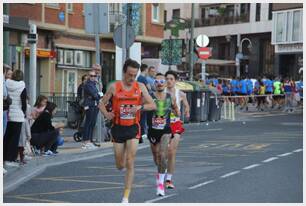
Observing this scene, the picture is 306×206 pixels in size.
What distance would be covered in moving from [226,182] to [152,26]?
28652mm

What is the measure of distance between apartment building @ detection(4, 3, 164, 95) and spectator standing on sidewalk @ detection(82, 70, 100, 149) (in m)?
11.8

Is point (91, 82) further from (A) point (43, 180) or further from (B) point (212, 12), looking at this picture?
(B) point (212, 12)

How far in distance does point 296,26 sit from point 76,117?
1658 inches

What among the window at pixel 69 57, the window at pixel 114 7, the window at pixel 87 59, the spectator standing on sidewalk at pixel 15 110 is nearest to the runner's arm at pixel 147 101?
the spectator standing on sidewalk at pixel 15 110

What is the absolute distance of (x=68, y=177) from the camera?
11016 mm

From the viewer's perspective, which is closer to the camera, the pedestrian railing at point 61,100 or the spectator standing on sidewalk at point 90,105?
the spectator standing on sidewalk at point 90,105

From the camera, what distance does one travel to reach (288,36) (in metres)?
58.8

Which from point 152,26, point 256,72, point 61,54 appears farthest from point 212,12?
point 61,54

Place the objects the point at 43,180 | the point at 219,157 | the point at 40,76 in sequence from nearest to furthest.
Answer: the point at 43,180 < the point at 219,157 < the point at 40,76

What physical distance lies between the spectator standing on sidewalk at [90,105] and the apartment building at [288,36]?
4389 cm

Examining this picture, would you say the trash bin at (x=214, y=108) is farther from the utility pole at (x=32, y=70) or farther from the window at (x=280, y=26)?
the window at (x=280, y=26)

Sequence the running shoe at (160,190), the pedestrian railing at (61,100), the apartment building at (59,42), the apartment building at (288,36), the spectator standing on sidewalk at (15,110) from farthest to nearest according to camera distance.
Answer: the apartment building at (288,36) < the apartment building at (59,42) < the pedestrian railing at (61,100) < the spectator standing on sidewalk at (15,110) < the running shoe at (160,190)

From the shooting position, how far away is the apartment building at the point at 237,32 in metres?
65.1

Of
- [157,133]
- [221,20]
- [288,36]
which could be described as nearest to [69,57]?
[157,133]
